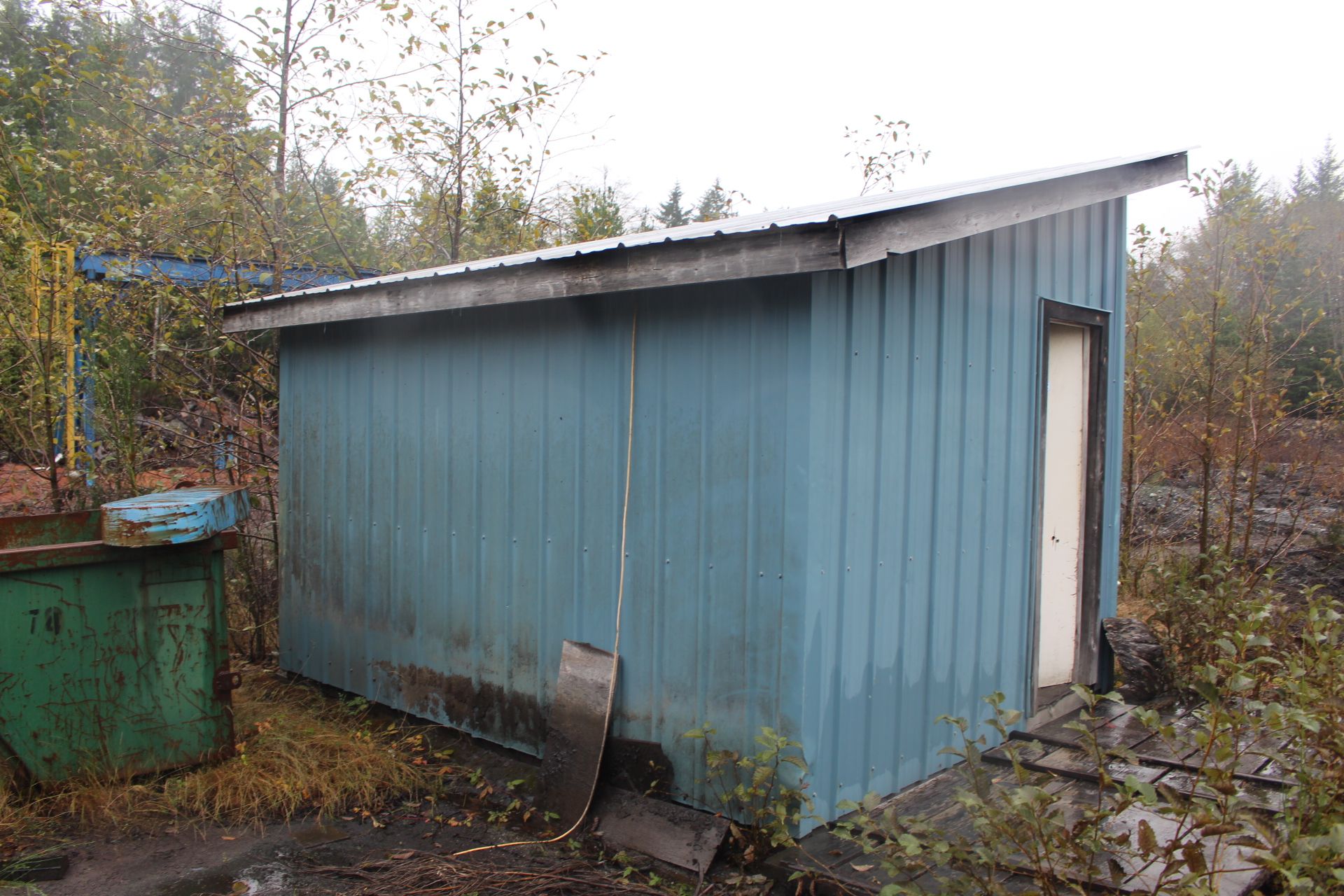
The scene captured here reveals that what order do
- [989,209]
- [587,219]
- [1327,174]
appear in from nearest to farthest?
[989,209] < [587,219] < [1327,174]

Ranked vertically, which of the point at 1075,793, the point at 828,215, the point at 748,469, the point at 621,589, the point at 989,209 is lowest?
the point at 1075,793

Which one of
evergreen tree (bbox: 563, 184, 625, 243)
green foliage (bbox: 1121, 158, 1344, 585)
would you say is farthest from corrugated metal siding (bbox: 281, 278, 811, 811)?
evergreen tree (bbox: 563, 184, 625, 243)

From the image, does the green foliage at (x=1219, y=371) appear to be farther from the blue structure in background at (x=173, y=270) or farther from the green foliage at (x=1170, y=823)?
the blue structure in background at (x=173, y=270)

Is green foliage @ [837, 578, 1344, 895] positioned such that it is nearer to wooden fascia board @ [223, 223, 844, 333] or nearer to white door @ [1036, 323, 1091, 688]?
white door @ [1036, 323, 1091, 688]

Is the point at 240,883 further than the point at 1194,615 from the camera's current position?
No

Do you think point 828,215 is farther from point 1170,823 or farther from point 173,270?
point 173,270

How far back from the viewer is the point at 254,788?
3.99 meters

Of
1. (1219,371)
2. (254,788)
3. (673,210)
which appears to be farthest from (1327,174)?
(254,788)

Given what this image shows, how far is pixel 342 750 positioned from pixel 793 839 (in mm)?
2373

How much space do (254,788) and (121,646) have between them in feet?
2.75

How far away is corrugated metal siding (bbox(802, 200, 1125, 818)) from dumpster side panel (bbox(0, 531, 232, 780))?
9.11ft

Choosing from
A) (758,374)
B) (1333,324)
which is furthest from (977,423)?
(1333,324)

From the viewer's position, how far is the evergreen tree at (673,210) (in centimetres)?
3334

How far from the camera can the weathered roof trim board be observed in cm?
290
